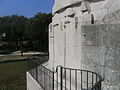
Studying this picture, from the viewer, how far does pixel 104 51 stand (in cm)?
361

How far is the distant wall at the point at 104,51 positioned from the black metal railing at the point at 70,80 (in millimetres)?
132

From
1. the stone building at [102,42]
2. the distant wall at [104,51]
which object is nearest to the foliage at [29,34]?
the stone building at [102,42]

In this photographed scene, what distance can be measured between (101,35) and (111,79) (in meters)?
0.66

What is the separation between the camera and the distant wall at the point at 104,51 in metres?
3.45

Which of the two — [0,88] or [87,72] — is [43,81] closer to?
[87,72]

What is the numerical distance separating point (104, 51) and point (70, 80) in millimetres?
1600

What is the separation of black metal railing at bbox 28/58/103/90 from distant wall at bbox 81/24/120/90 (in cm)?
13

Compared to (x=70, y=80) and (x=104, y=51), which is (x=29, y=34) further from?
(x=104, y=51)

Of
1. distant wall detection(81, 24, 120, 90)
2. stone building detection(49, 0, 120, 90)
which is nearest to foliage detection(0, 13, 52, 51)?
stone building detection(49, 0, 120, 90)

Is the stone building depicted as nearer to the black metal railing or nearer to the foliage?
the black metal railing

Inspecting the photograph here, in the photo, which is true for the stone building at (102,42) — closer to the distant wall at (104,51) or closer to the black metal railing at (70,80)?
the distant wall at (104,51)

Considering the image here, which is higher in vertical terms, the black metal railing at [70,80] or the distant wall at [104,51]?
the distant wall at [104,51]

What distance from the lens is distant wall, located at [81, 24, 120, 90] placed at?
3445mm

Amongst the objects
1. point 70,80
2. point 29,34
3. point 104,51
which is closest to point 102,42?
point 104,51
